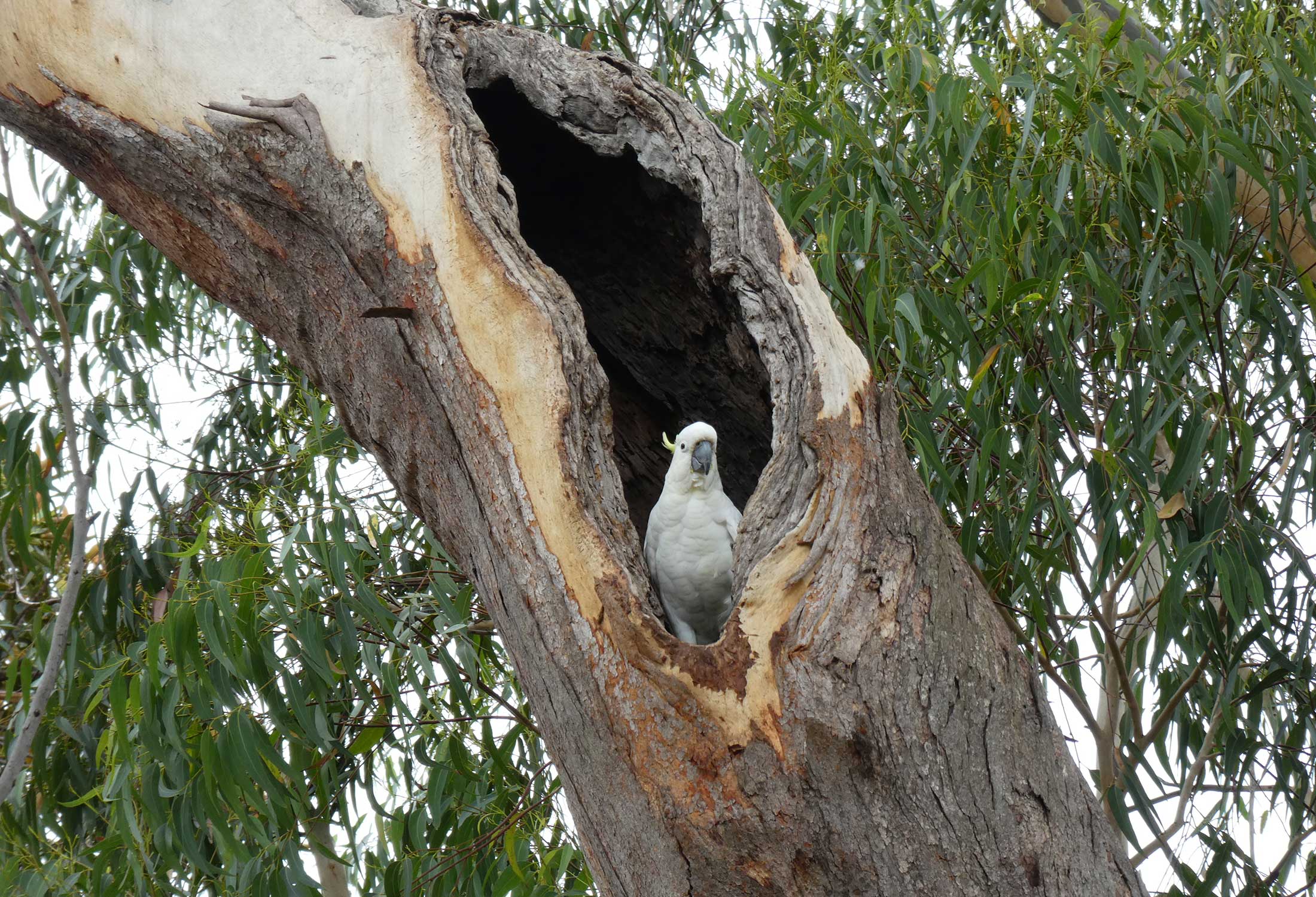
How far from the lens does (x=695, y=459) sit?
1.91 m

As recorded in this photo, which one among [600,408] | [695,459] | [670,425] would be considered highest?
[670,425]

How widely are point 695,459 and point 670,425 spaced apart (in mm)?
338

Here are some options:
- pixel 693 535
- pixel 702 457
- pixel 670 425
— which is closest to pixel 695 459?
pixel 702 457

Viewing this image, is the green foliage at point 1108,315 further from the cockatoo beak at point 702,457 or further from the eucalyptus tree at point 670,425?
the cockatoo beak at point 702,457

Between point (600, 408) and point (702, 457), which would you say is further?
point (702, 457)

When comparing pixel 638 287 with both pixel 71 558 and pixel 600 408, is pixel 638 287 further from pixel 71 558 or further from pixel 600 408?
pixel 71 558

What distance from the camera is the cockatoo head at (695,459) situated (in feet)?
6.22

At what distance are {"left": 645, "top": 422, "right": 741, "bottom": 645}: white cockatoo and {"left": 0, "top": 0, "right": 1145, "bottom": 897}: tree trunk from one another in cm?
16

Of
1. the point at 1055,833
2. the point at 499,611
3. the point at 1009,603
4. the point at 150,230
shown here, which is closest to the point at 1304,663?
the point at 1009,603

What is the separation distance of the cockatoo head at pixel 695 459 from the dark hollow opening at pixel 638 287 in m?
0.12

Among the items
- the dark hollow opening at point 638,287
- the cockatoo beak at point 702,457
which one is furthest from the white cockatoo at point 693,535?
the dark hollow opening at point 638,287

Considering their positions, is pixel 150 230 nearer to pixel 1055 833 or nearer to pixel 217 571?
pixel 217 571

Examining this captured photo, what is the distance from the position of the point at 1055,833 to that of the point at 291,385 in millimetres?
2189

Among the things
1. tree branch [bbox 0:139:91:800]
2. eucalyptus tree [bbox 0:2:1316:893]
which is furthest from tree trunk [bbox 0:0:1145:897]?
tree branch [bbox 0:139:91:800]
